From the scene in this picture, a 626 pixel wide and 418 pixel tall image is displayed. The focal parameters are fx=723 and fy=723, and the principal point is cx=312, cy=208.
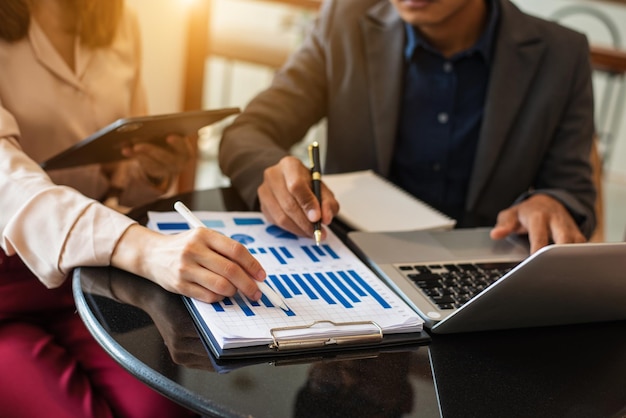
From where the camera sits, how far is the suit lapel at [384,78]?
155 centimetres

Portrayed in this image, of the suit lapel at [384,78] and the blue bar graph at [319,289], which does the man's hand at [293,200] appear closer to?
the blue bar graph at [319,289]

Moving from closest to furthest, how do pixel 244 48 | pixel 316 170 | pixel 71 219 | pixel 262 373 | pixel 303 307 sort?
pixel 262 373, pixel 303 307, pixel 71 219, pixel 316 170, pixel 244 48

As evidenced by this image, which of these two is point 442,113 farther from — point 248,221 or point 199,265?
point 199,265

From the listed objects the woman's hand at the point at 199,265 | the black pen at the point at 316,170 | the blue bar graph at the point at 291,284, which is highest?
the black pen at the point at 316,170

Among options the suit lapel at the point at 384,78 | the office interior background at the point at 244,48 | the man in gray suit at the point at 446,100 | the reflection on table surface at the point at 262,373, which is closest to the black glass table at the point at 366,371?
the reflection on table surface at the point at 262,373

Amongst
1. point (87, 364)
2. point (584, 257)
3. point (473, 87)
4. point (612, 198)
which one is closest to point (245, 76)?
point (612, 198)

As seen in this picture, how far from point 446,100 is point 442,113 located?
0.10 ft

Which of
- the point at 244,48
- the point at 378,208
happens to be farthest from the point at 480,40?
the point at 244,48

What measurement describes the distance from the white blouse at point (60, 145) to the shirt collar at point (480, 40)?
58 cm

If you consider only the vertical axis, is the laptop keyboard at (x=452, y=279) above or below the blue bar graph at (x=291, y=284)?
below

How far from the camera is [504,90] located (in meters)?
1.51

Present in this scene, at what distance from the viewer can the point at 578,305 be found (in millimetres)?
875

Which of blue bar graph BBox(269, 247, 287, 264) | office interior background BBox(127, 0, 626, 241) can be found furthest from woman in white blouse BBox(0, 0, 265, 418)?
office interior background BBox(127, 0, 626, 241)

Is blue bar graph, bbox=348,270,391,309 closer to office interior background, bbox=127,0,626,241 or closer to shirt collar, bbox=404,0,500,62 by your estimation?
shirt collar, bbox=404,0,500,62
